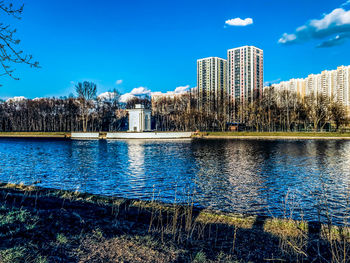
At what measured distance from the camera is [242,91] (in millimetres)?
152000

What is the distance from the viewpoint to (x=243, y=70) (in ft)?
493

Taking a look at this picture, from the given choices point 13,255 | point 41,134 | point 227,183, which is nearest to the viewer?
point 13,255

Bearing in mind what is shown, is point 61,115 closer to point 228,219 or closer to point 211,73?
point 211,73

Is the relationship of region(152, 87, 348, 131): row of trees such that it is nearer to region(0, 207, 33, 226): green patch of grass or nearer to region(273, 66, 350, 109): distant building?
region(273, 66, 350, 109): distant building

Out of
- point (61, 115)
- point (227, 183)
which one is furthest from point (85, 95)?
point (227, 183)

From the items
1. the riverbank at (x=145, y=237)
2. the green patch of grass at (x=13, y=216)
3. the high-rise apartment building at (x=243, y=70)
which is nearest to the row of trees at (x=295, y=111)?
the high-rise apartment building at (x=243, y=70)

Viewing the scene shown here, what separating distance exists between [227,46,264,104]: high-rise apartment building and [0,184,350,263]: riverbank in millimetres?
144989

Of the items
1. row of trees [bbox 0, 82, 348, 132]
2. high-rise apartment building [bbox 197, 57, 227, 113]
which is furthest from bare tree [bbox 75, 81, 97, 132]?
high-rise apartment building [bbox 197, 57, 227, 113]

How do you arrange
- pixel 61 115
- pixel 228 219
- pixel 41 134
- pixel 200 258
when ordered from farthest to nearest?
pixel 61 115 → pixel 41 134 → pixel 228 219 → pixel 200 258

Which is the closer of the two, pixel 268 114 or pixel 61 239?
pixel 61 239

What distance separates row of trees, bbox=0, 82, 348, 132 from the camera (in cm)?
8238

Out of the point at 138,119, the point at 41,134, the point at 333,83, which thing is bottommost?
the point at 41,134

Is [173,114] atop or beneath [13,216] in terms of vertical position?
atop

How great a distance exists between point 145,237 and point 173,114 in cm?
9700
